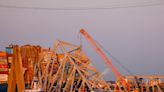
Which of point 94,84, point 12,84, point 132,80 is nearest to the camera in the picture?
point 12,84

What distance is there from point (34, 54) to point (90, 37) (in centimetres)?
1675

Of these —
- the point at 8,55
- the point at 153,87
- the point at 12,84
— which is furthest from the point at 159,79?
the point at 12,84

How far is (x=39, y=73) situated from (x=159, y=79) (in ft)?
98.3

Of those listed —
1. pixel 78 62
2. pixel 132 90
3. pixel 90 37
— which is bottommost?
pixel 132 90

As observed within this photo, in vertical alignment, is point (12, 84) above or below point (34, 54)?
below

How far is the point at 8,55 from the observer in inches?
3888

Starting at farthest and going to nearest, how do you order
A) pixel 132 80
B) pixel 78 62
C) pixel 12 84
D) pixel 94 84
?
pixel 132 80 < pixel 78 62 < pixel 94 84 < pixel 12 84

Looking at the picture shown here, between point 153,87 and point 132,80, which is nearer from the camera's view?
point 153,87

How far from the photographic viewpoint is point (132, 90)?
90188mm

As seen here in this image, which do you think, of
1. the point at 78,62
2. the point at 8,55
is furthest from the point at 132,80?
the point at 8,55

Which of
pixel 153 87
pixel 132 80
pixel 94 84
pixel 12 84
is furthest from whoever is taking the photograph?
pixel 132 80

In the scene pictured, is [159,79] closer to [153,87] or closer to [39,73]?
[153,87]

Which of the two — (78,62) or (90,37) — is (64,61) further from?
(90,37)

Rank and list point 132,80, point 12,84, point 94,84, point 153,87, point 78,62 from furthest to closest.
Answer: point 132,80 → point 153,87 → point 78,62 → point 94,84 → point 12,84
